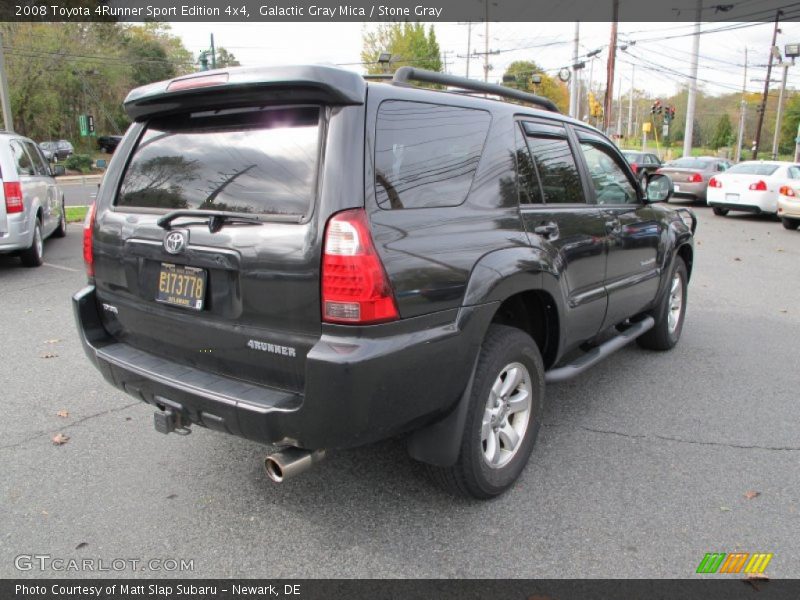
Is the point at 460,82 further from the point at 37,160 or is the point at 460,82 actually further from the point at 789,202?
the point at 789,202

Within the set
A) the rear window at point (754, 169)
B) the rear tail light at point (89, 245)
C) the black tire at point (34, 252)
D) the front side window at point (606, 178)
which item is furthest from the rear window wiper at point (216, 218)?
the rear window at point (754, 169)

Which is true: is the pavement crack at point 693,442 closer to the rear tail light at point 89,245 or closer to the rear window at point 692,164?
the rear tail light at point 89,245

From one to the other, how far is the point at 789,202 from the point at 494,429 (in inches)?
544

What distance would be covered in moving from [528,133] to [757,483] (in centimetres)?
221

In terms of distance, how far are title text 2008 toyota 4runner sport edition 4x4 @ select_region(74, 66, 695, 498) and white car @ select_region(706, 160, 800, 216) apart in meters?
14.7

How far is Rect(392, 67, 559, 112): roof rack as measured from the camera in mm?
2959

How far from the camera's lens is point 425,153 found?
8.96 ft

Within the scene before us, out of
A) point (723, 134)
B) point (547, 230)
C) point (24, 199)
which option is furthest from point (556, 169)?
point (723, 134)

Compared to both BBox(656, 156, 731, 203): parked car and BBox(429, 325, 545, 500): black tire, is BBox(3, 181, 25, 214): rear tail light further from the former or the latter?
BBox(656, 156, 731, 203): parked car

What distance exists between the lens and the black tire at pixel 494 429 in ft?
9.20

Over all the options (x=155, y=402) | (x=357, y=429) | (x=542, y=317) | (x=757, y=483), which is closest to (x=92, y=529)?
(x=155, y=402)
